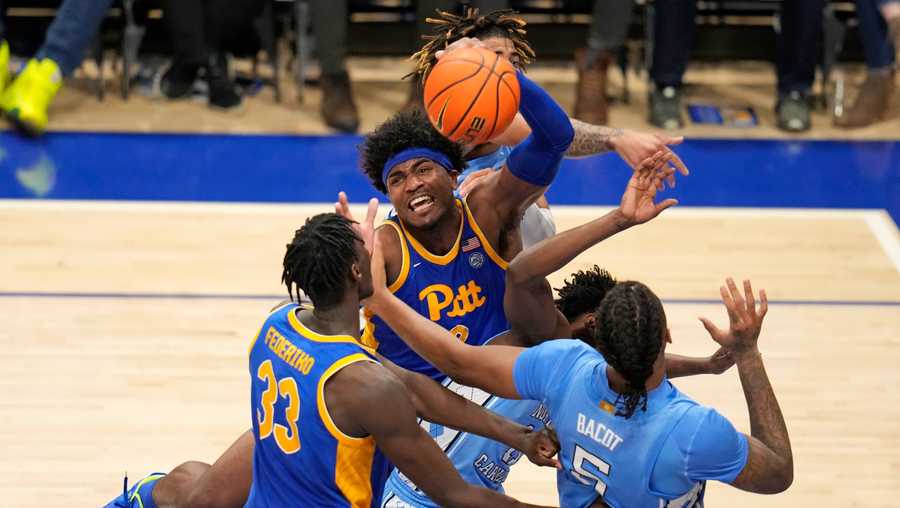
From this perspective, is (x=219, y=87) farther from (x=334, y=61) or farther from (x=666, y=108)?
(x=666, y=108)

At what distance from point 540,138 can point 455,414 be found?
97cm

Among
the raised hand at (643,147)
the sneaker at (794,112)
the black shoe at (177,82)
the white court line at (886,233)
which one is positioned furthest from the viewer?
the black shoe at (177,82)

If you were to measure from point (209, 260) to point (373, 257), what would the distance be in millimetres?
3241

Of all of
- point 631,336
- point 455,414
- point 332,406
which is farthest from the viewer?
point 455,414

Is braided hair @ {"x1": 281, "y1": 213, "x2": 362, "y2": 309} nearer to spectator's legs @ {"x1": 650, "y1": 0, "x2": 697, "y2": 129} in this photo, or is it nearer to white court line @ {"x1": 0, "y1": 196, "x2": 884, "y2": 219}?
white court line @ {"x1": 0, "y1": 196, "x2": 884, "y2": 219}

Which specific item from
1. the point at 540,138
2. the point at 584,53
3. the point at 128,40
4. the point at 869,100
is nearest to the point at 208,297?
the point at 540,138

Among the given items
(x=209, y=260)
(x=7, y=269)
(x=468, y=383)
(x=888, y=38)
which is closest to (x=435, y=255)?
(x=468, y=383)

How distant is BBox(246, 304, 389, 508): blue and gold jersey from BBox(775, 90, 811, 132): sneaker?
6.15m

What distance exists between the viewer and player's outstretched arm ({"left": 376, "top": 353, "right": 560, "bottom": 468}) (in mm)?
3758

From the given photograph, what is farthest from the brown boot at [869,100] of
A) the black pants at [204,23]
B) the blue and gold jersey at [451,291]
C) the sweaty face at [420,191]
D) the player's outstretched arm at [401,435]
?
the player's outstretched arm at [401,435]

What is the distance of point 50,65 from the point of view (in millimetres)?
8828

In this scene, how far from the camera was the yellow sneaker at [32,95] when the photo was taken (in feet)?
28.6

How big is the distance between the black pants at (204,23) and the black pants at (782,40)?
279 centimetres

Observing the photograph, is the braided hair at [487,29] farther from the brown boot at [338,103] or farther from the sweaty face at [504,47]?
the brown boot at [338,103]
